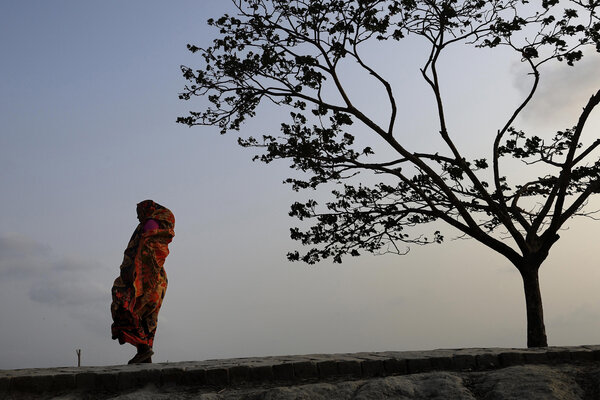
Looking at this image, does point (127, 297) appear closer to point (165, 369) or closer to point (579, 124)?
point (165, 369)

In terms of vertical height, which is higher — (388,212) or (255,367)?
(388,212)

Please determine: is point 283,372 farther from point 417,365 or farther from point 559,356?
point 559,356

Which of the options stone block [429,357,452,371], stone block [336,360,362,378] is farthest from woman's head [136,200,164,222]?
stone block [429,357,452,371]

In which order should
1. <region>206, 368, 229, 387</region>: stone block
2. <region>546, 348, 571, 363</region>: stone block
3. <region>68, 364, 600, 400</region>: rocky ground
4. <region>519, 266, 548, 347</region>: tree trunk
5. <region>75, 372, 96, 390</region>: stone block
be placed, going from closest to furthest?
1. <region>68, 364, 600, 400</region>: rocky ground
2. <region>206, 368, 229, 387</region>: stone block
3. <region>75, 372, 96, 390</region>: stone block
4. <region>546, 348, 571, 363</region>: stone block
5. <region>519, 266, 548, 347</region>: tree trunk

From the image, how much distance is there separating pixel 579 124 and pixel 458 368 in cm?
730

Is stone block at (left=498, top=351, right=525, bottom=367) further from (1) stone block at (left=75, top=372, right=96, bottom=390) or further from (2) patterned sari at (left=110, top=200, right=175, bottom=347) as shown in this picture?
(2) patterned sari at (left=110, top=200, right=175, bottom=347)

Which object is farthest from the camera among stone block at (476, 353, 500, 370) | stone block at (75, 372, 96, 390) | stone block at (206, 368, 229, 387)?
stone block at (476, 353, 500, 370)

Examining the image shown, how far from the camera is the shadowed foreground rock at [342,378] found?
5.76 meters

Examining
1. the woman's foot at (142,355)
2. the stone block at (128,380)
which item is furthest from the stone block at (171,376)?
the woman's foot at (142,355)

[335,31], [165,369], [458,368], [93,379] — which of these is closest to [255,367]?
[165,369]

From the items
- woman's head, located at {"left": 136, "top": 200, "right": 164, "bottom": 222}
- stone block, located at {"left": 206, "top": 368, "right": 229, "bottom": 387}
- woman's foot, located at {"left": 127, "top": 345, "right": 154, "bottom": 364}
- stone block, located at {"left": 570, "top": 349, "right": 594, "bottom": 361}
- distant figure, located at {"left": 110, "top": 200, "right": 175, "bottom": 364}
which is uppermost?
woman's head, located at {"left": 136, "top": 200, "right": 164, "bottom": 222}

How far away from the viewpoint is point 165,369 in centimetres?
639

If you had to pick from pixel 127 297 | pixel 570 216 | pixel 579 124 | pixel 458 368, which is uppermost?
pixel 579 124

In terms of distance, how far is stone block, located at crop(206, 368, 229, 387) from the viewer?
630 cm
